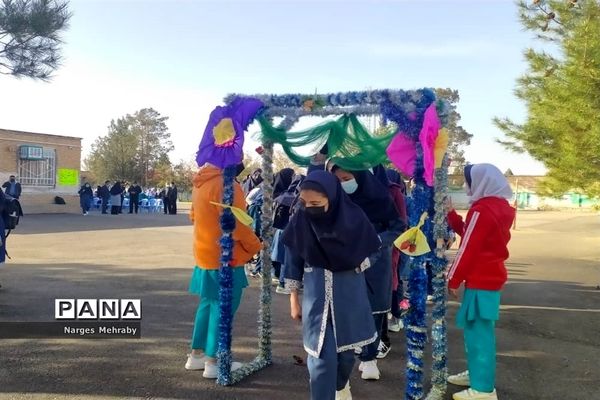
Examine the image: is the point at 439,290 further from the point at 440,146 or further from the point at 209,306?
the point at 209,306

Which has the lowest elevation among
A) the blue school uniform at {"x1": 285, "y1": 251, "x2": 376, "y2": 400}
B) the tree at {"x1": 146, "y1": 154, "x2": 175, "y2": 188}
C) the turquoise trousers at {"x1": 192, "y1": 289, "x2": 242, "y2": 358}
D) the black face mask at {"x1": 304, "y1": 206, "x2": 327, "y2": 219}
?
the turquoise trousers at {"x1": 192, "y1": 289, "x2": 242, "y2": 358}

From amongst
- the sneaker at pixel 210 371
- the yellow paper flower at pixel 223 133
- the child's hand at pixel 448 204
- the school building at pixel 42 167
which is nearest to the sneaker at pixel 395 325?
the child's hand at pixel 448 204

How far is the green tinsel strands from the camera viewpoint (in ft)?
14.0

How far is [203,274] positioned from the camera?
456 centimetres

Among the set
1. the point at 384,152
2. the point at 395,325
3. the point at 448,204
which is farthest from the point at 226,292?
the point at 395,325

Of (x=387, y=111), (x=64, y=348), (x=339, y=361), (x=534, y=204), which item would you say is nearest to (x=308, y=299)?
(x=339, y=361)

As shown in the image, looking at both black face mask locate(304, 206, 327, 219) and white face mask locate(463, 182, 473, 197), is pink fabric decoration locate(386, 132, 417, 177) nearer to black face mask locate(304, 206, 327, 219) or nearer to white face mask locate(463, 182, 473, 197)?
white face mask locate(463, 182, 473, 197)

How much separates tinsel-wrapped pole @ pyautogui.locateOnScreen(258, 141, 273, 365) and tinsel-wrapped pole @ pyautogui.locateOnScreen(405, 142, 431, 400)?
1.53 metres

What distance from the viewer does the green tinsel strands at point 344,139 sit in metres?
4.28

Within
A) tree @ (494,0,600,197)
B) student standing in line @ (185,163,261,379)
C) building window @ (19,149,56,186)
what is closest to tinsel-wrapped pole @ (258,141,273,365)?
student standing in line @ (185,163,261,379)

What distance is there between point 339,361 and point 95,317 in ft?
11.9

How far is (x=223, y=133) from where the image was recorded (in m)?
4.40

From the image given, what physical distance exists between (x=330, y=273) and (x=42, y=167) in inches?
1117

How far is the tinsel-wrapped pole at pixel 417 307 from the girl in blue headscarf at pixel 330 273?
1.92 ft
